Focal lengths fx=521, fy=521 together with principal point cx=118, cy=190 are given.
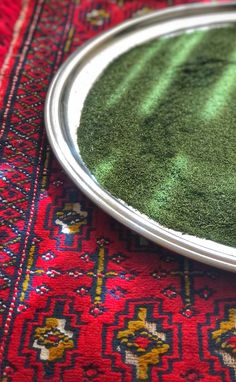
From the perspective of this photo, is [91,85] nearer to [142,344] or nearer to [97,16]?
[97,16]

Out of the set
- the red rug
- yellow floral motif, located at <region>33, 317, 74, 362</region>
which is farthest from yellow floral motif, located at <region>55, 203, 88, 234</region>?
yellow floral motif, located at <region>33, 317, 74, 362</region>

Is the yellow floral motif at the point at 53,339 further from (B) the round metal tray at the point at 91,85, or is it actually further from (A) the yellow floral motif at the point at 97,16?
(A) the yellow floral motif at the point at 97,16

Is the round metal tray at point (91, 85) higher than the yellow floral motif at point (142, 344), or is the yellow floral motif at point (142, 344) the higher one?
the round metal tray at point (91, 85)

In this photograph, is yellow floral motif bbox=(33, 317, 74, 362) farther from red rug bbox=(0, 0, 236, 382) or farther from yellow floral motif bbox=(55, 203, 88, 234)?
yellow floral motif bbox=(55, 203, 88, 234)

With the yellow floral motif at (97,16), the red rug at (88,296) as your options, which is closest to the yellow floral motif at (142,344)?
the red rug at (88,296)

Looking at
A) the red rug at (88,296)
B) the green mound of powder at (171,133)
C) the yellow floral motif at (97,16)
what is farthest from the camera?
the yellow floral motif at (97,16)

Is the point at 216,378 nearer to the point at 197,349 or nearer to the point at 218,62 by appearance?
the point at 197,349

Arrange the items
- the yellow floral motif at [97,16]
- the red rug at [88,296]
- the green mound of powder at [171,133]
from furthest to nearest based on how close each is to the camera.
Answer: the yellow floral motif at [97,16]
the green mound of powder at [171,133]
the red rug at [88,296]
